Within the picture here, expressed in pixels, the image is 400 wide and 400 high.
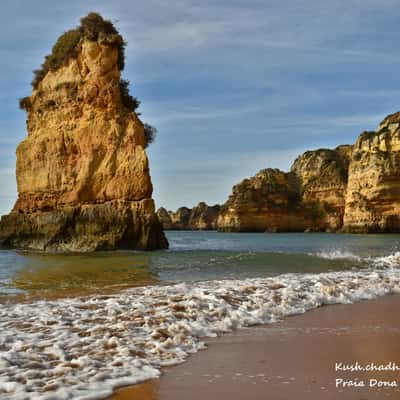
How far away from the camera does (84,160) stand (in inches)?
928

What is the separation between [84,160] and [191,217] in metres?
93.7

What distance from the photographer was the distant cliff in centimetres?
6184

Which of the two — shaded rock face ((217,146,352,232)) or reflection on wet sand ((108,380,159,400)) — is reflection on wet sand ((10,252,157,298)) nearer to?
reflection on wet sand ((108,380,159,400))

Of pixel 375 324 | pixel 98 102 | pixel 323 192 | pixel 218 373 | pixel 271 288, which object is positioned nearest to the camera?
pixel 218 373

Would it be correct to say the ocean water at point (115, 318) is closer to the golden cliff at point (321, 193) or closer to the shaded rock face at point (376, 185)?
the shaded rock face at point (376, 185)

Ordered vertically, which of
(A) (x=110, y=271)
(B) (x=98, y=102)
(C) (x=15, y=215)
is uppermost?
(B) (x=98, y=102)

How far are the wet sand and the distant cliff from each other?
2308 inches

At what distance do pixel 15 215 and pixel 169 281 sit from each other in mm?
17987

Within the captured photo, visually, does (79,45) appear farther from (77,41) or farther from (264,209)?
(264,209)

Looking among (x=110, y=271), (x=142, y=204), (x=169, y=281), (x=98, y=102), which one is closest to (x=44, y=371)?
(x=169, y=281)

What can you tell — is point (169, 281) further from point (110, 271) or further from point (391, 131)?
point (391, 131)

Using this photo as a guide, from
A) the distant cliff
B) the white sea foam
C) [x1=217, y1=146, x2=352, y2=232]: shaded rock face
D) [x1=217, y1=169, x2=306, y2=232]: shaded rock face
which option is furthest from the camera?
[x1=217, y1=169, x2=306, y2=232]: shaded rock face

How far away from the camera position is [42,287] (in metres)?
8.88

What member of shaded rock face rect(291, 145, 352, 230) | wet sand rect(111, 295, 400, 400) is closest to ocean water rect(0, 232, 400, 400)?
wet sand rect(111, 295, 400, 400)
